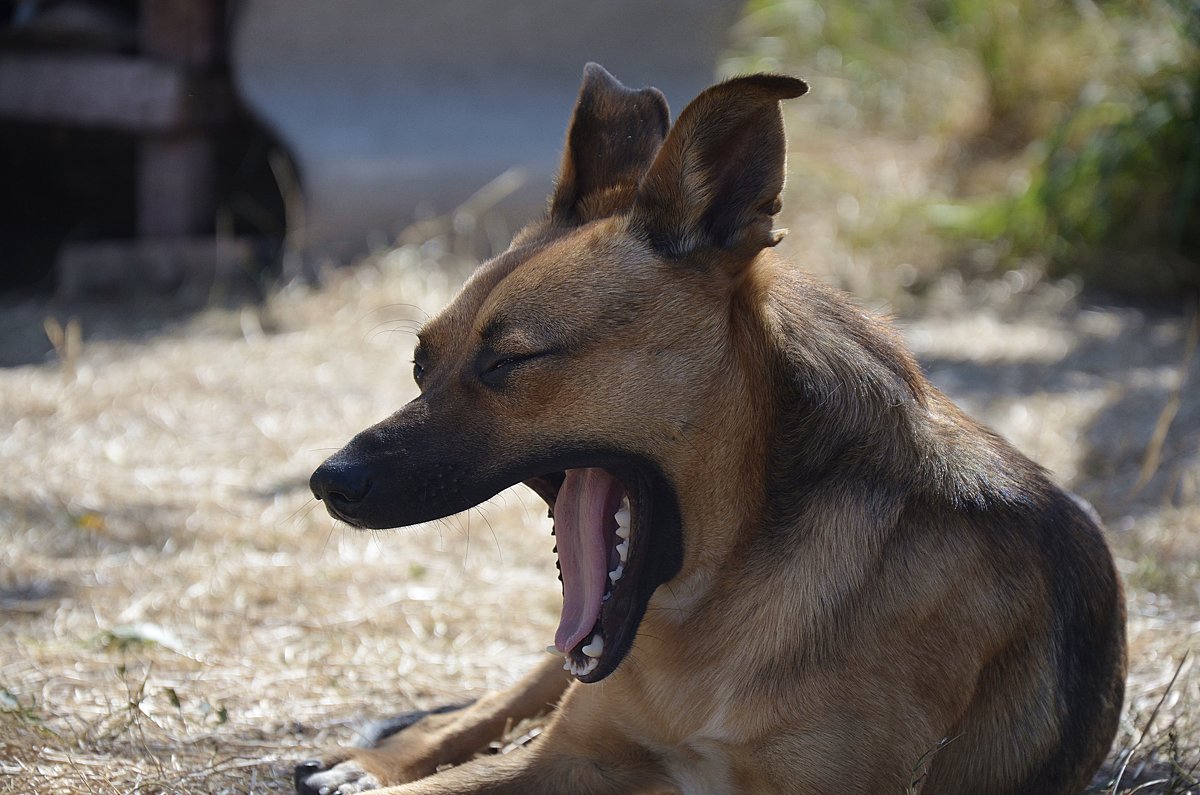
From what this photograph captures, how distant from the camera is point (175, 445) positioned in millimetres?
5441

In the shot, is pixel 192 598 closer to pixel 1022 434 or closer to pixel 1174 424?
pixel 1022 434

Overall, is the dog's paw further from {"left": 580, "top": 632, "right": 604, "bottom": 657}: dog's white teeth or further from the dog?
{"left": 580, "top": 632, "right": 604, "bottom": 657}: dog's white teeth

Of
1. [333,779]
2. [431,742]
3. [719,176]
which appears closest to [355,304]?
[431,742]

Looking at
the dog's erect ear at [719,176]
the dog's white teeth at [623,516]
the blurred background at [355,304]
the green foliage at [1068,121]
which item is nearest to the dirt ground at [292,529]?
the blurred background at [355,304]

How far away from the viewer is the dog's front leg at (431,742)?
306 cm

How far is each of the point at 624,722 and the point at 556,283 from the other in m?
0.95

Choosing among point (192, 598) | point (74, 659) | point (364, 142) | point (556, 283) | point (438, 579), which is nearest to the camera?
point (556, 283)

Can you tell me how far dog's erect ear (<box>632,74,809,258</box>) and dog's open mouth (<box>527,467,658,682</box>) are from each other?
20.2 inches

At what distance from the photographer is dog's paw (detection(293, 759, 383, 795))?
302 cm

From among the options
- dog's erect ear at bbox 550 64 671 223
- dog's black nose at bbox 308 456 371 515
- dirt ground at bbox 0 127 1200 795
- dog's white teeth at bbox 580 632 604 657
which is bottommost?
dirt ground at bbox 0 127 1200 795

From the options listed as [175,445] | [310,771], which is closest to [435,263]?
[175,445]

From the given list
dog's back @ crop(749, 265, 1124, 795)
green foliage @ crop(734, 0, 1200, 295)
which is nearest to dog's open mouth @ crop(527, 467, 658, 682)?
dog's back @ crop(749, 265, 1124, 795)

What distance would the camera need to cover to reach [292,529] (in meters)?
4.69

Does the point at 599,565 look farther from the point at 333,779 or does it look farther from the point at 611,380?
the point at 333,779
